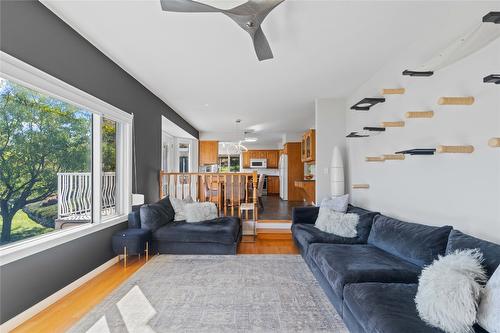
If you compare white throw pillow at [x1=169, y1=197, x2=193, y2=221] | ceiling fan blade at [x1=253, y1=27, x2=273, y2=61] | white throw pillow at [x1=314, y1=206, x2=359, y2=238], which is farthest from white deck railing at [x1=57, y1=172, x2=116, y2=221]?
white throw pillow at [x1=314, y1=206, x2=359, y2=238]

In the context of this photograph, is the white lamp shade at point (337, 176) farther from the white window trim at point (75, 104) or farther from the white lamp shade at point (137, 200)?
the white window trim at point (75, 104)

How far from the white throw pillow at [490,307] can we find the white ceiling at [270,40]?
200cm

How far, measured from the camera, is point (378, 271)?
6.97 ft

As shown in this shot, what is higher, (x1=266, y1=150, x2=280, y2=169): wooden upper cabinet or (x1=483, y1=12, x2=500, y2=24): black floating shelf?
(x1=483, y1=12, x2=500, y2=24): black floating shelf

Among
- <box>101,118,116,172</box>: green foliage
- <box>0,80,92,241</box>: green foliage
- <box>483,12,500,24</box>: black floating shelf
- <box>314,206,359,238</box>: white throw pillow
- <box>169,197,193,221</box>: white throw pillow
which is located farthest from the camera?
<box>169,197,193,221</box>: white throw pillow

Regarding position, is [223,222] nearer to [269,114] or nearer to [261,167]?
[269,114]

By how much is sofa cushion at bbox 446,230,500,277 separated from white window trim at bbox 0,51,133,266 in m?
3.24

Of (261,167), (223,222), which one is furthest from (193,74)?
(261,167)

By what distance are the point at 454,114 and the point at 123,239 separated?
3.79 meters

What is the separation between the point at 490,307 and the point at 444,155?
141 cm

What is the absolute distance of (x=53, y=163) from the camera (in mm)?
2633

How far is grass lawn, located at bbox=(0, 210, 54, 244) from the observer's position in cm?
217

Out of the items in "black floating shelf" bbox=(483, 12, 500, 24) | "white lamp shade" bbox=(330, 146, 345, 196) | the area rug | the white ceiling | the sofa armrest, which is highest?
the white ceiling

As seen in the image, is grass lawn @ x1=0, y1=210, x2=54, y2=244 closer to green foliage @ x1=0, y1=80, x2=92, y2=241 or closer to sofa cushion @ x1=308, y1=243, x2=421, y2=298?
green foliage @ x1=0, y1=80, x2=92, y2=241
